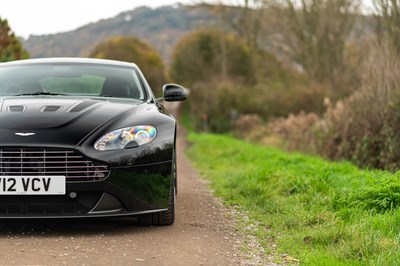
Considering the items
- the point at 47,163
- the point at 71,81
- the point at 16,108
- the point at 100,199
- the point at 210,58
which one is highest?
the point at 71,81

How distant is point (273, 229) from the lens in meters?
6.07

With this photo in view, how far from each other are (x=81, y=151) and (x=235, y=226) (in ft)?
5.58

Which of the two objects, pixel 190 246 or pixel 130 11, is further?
pixel 130 11

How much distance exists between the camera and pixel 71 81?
6918mm

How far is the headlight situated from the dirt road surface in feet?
2.34

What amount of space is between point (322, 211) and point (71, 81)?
8.98 feet

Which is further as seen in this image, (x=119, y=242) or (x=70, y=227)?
(x=70, y=227)

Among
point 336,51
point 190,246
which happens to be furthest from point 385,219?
point 336,51

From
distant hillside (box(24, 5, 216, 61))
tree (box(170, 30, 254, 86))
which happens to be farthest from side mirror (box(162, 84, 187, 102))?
distant hillside (box(24, 5, 216, 61))

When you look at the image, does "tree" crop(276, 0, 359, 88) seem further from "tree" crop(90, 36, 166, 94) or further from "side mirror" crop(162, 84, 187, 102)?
"tree" crop(90, 36, 166, 94)

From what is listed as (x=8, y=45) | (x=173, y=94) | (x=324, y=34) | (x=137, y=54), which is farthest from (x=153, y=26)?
(x=173, y=94)

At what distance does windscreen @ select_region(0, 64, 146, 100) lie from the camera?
263 inches

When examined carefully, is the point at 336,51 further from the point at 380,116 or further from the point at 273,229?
the point at 273,229

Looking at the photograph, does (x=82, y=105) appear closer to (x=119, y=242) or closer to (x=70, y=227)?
(x=70, y=227)
